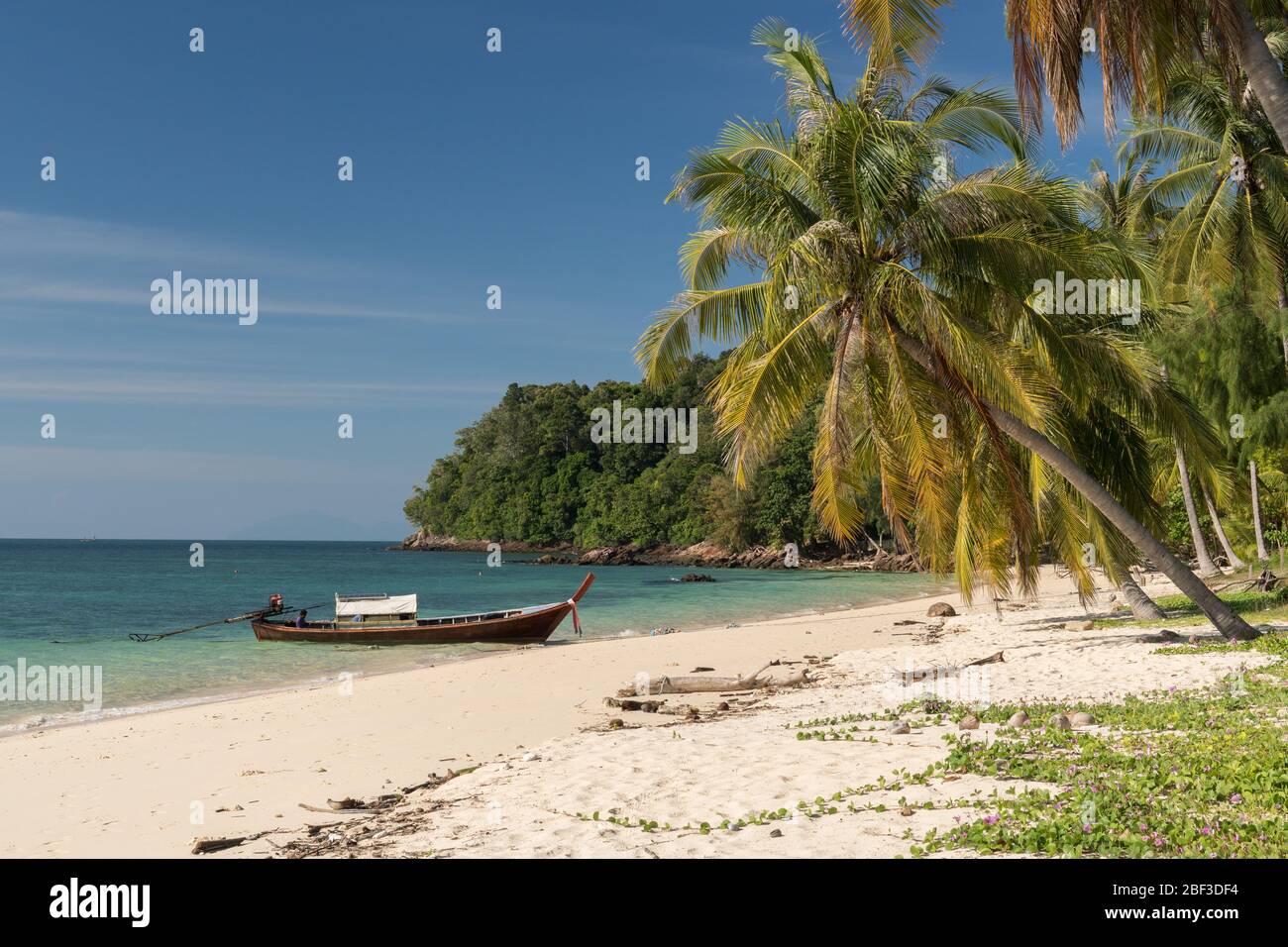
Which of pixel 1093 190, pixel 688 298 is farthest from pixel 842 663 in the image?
pixel 1093 190

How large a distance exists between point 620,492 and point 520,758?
272 feet

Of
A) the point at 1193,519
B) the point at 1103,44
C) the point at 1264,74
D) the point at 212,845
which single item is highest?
the point at 1103,44

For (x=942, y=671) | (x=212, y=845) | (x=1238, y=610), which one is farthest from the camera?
(x=1238, y=610)

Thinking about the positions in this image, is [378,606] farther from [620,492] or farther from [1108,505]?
[620,492]

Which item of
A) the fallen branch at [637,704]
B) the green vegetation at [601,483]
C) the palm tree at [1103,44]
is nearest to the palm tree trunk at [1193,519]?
the palm tree at [1103,44]

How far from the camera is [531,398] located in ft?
367

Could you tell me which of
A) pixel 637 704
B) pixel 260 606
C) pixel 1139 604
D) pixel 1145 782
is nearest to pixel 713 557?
pixel 260 606

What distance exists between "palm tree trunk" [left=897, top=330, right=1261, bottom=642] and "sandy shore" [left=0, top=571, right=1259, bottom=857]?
1125 mm

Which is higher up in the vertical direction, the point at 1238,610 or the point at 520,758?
the point at 1238,610

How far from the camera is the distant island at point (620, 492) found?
243 feet

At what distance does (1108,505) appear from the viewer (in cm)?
1268

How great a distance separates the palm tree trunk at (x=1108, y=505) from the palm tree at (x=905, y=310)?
3 centimetres

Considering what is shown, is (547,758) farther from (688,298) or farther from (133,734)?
(133,734)

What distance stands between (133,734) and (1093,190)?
86.1ft
